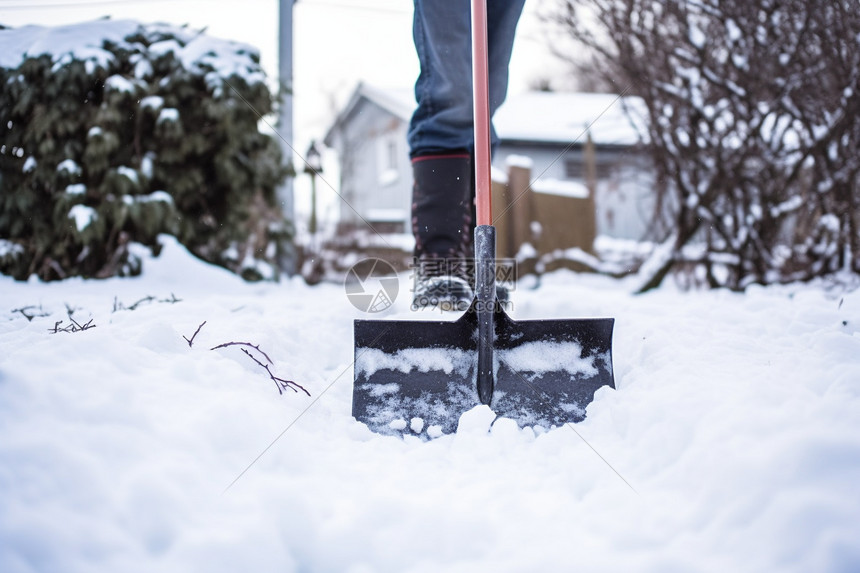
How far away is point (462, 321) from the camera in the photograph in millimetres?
1225

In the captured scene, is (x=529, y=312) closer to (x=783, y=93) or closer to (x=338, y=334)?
(x=338, y=334)

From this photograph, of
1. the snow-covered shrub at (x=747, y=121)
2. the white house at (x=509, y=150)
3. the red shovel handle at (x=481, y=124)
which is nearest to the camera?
the red shovel handle at (x=481, y=124)

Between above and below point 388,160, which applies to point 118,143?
below

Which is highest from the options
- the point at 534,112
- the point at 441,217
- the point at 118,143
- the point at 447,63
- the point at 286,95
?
the point at 534,112

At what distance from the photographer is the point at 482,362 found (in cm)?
117

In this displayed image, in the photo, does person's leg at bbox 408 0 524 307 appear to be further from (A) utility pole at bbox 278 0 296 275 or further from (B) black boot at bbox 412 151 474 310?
(A) utility pole at bbox 278 0 296 275

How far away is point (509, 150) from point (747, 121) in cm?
622

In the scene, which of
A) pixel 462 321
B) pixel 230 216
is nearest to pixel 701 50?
pixel 462 321

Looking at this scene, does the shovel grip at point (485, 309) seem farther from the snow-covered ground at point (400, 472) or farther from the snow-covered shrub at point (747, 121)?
the snow-covered shrub at point (747, 121)

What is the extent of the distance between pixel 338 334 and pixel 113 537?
1.02 meters

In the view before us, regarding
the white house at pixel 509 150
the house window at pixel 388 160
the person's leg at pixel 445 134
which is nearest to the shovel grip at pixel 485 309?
the person's leg at pixel 445 134

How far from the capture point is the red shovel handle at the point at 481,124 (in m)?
1.26

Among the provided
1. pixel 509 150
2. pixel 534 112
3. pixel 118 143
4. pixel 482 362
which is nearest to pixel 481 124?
pixel 482 362

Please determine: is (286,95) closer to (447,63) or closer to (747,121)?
(447,63)
